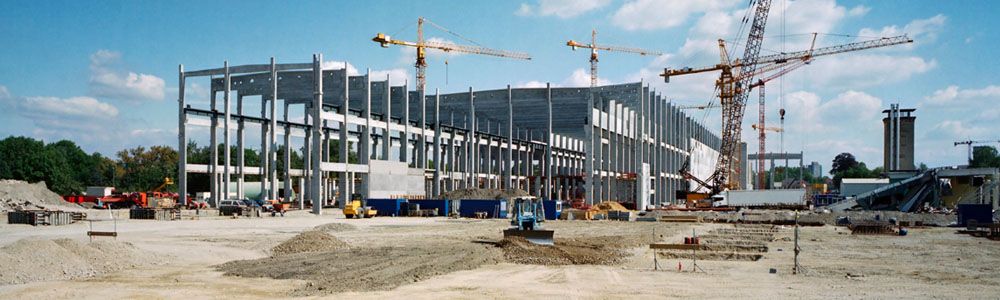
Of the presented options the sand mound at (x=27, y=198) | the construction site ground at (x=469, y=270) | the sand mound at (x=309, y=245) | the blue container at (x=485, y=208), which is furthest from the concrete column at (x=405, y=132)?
the sand mound at (x=309, y=245)

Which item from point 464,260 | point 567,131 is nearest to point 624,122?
point 567,131

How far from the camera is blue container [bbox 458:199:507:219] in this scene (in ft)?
166

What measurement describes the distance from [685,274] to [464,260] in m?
5.66

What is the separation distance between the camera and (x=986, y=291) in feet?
51.5

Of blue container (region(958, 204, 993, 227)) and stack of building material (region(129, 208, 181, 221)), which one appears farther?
stack of building material (region(129, 208, 181, 221))

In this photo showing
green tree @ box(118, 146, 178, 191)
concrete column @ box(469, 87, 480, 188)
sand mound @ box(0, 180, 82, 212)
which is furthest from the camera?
green tree @ box(118, 146, 178, 191)

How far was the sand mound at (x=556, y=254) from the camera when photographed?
67.4ft

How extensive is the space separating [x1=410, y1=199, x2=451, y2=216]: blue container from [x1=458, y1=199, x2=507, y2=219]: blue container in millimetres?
1103

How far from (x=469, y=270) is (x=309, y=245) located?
693 centimetres

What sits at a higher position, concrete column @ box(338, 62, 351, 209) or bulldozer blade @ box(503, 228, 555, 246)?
concrete column @ box(338, 62, 351, 209)

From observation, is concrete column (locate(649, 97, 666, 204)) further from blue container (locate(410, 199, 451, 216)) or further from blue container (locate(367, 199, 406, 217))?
blue container (locate(367, 199, 406, 217))

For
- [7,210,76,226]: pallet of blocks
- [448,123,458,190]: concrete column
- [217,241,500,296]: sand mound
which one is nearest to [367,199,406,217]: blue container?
[448,123,458,190]: concrete column

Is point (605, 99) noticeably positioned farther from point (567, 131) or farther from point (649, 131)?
point (567, 131)

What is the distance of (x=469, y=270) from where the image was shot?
18.6 metres
